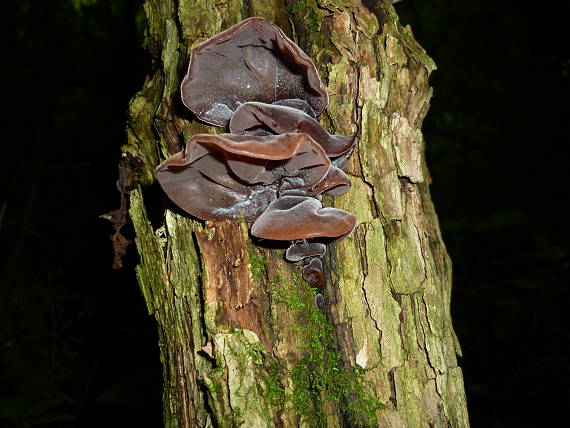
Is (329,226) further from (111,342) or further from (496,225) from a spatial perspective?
(111,342)

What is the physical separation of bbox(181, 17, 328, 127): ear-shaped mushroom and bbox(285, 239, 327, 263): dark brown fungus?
54cm

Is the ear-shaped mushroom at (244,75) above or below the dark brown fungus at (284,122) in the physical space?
above

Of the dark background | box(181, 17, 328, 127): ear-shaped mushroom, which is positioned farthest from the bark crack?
the dark background

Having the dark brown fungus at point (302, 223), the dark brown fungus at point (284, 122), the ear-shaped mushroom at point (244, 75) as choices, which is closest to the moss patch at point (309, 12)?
the ear-shaped mushroom at point (244, 75)

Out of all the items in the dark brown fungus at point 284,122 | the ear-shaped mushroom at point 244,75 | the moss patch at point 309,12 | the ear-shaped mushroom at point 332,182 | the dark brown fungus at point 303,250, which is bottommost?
the dark brown fungus at point 303,250

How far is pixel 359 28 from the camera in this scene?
192 cm

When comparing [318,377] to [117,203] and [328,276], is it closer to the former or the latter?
[328,276]

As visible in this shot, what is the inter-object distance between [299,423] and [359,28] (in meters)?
1.57

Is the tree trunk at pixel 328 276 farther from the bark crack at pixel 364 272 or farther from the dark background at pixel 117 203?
the dark background at pixel 117 203

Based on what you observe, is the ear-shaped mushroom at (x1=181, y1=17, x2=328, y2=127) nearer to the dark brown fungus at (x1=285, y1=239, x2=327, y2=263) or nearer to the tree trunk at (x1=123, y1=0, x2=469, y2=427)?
the tree trunk at (x1=123, y1=0, x2=469, y2=427)

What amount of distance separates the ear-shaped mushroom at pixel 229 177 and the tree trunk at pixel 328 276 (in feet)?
0.26

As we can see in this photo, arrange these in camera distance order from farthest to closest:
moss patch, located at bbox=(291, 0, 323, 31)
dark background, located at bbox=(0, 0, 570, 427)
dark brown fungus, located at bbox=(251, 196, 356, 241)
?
dark background, located at bbox=(0, 0, 570, 427)
moss patch, located at bbox=(291, 0, 323, 31)
dark brown fungus, located at bbox=(251, 196, 356, 241)

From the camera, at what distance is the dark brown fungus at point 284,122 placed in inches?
63.5

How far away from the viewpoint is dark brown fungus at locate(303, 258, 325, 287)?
1642 millimetres
